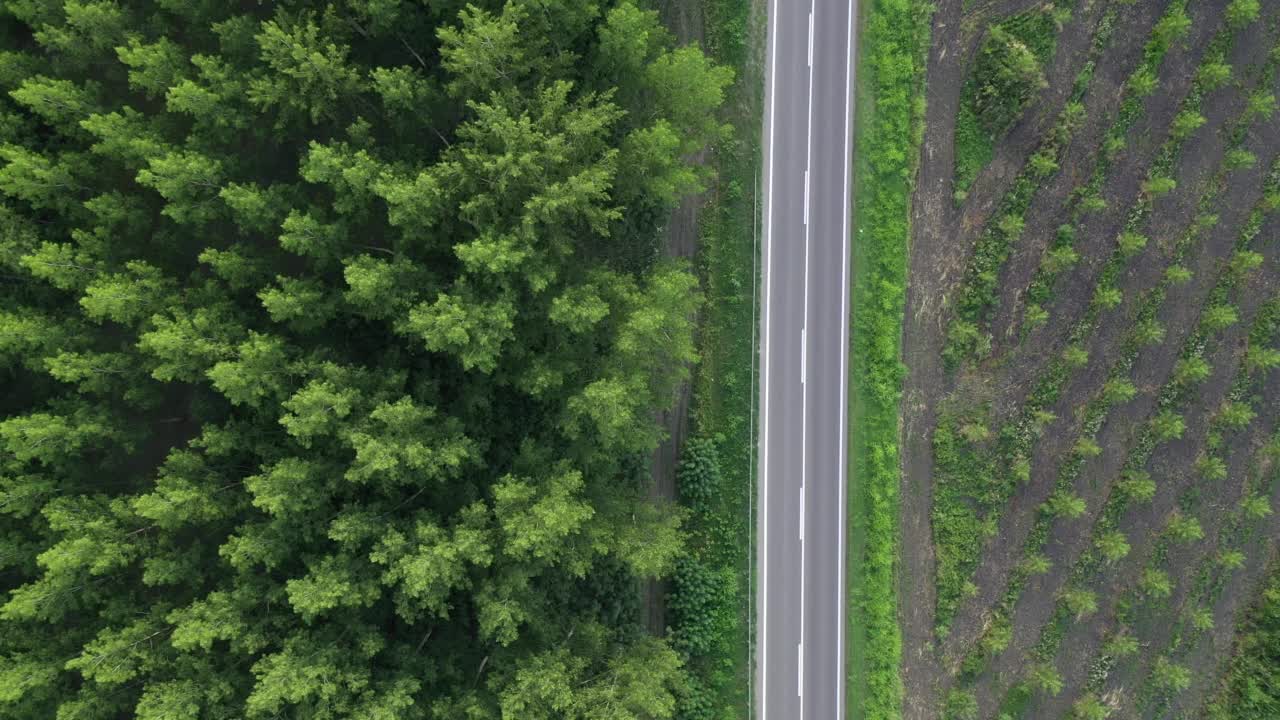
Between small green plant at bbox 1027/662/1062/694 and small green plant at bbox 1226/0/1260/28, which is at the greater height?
small green plant at bbox 1226/0/1260/28

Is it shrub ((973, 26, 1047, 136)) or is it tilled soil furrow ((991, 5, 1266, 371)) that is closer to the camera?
shrub ((973, 26, 1047, 136))

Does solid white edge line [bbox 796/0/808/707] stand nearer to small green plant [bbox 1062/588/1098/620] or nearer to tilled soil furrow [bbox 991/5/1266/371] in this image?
tilled soil furrow [bbox 991/5/1266/371]

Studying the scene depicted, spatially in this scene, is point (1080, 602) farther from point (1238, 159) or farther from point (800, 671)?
point (1238, 159)

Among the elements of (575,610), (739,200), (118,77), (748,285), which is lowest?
(575,610)

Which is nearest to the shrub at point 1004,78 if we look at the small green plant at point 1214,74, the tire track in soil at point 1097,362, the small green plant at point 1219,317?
the small green plant at point 1214,74

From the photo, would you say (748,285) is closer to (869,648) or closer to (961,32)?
(961,32)

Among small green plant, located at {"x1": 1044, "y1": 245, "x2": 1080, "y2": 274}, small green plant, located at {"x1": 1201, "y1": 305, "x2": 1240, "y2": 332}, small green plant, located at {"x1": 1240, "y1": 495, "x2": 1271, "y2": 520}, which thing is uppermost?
small green plant, located at {"x1": 1044, "y1": 245, "x2": 1080, "y2": 274}

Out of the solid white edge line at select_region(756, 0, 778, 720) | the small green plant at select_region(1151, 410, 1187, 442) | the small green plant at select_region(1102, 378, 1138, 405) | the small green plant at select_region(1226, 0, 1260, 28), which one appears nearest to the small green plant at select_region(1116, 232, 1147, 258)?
the small green plant at select_region(1102, 378, 1138, 405)

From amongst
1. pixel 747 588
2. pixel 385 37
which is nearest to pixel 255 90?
pixel 385 37
